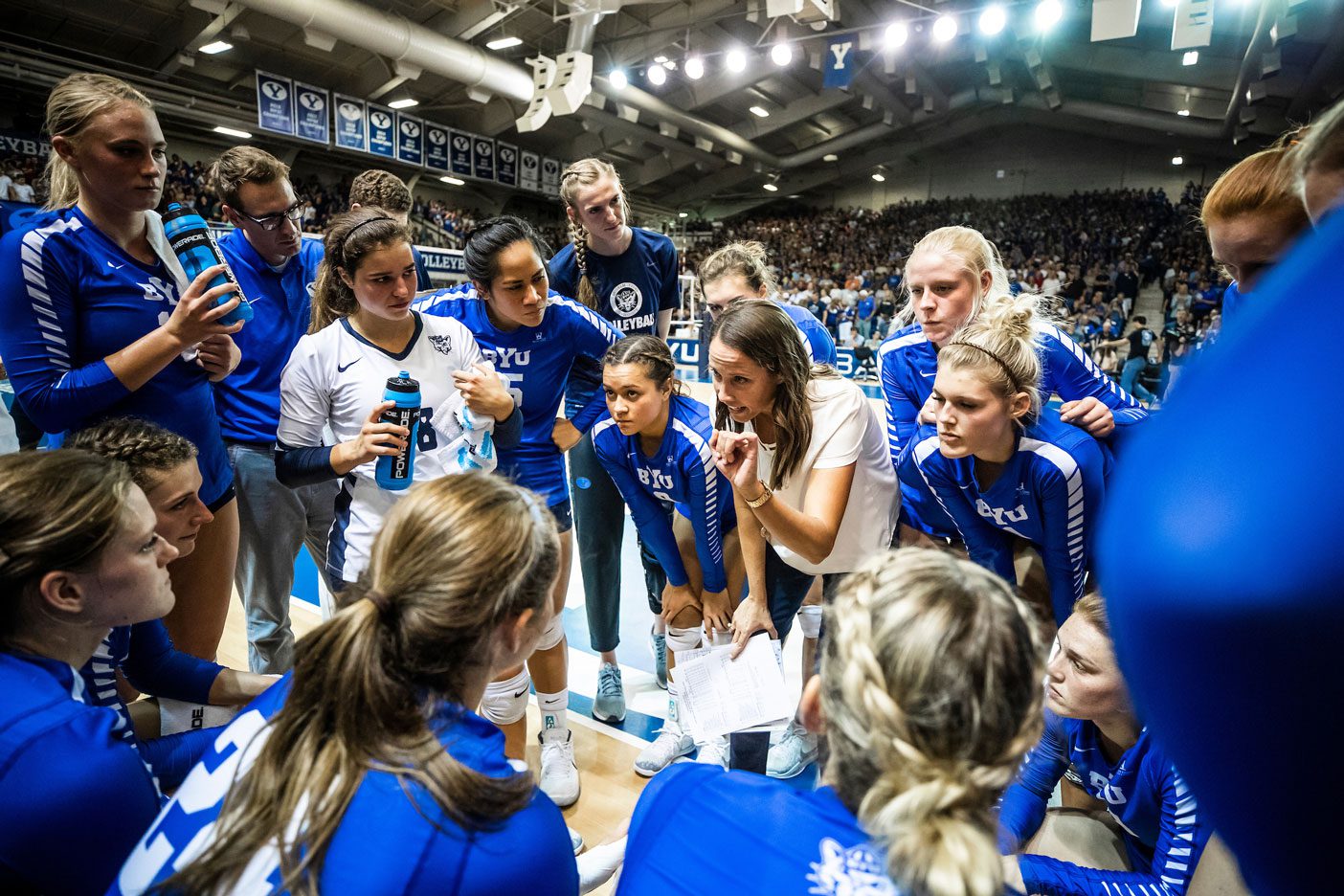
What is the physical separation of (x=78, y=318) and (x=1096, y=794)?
2.63 metres

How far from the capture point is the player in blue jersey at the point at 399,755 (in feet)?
2.67

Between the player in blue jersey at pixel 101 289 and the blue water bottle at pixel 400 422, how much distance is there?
421 millimetres

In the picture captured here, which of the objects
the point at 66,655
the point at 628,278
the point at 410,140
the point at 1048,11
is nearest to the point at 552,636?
the point at 66,655

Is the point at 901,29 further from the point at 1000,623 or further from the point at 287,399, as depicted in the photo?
the point at 1000,623

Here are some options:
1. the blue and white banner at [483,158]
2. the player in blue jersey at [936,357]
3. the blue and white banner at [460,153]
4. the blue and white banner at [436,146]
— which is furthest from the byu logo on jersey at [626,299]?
the blue and white banner at [483,158]

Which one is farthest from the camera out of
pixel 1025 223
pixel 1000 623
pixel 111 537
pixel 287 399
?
pixel 1025 223

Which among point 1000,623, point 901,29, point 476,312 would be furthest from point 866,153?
point 1000,623

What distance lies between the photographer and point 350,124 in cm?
1451

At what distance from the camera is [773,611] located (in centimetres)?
246

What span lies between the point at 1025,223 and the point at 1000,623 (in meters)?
23.4

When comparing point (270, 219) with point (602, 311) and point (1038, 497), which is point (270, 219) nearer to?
point (602, 311)

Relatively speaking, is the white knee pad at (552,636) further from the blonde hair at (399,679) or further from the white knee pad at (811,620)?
the blonde hair at (399,679)

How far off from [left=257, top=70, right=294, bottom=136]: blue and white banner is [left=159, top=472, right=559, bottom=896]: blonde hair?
14.7 m

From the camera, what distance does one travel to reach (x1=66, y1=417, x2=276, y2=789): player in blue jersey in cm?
162
